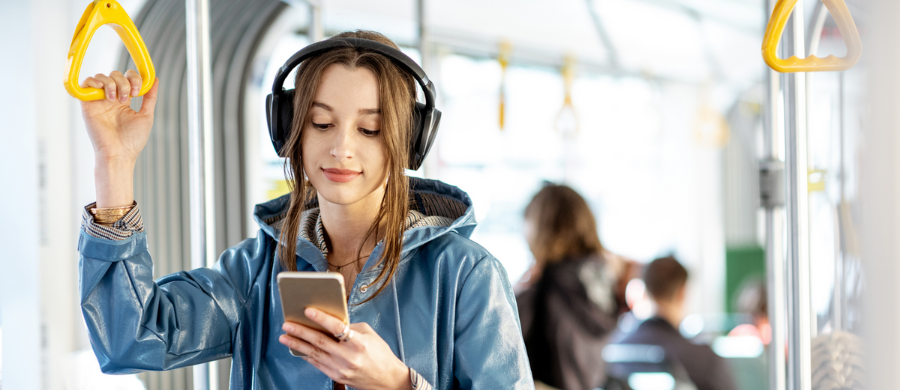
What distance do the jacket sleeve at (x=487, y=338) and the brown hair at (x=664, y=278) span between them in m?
2.45

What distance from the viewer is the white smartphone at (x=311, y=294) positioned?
0.76 m

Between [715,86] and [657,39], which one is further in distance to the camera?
[715,86]

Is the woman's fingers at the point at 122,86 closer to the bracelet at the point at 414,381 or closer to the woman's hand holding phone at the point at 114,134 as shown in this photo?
the woman's hand holding phone at the point at 114,134

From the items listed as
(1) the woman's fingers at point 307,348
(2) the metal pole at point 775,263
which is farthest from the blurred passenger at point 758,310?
(1) the woman's fingers at point 307,348

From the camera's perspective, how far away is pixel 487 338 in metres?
0.98

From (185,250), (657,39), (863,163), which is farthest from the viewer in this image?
(657,39)

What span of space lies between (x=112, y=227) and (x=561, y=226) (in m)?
1.95

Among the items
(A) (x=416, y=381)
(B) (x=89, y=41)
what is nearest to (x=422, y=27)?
(B) (x=89, y=41)

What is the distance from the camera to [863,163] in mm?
509

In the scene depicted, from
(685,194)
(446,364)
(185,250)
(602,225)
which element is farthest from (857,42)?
(685,194)

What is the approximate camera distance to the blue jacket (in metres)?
0.94

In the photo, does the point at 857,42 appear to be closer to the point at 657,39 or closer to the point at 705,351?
the point at 705,351

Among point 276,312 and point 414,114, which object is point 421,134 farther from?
point 276,312

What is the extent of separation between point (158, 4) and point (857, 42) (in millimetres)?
1906
